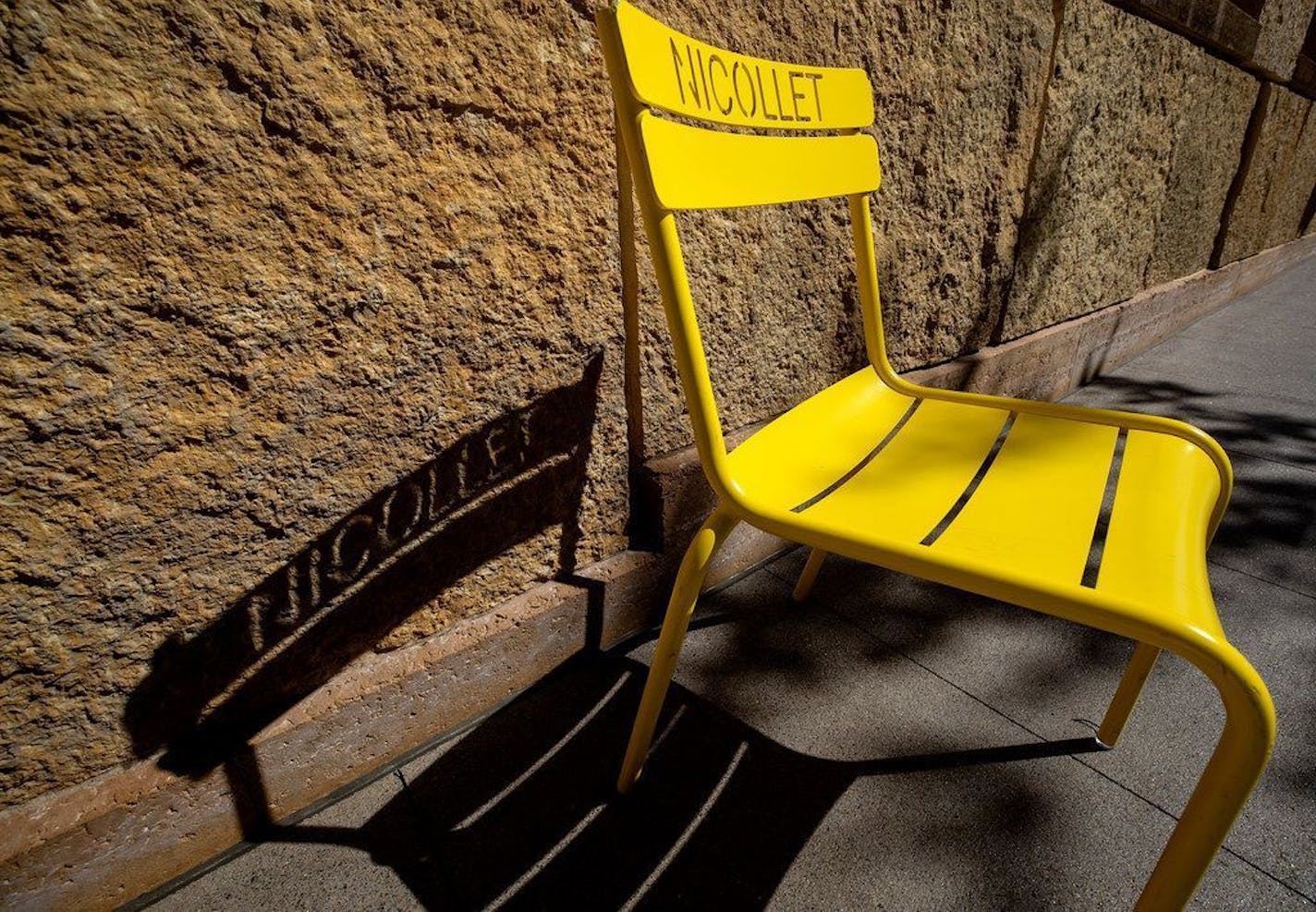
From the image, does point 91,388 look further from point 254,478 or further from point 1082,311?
point 1082,311

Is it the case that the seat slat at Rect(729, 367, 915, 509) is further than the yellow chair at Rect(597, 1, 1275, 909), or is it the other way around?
the seat slat at Rect(729, 367, 915, 509)

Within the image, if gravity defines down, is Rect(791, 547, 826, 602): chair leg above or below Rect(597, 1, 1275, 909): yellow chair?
below

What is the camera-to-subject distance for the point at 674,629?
3.17ft

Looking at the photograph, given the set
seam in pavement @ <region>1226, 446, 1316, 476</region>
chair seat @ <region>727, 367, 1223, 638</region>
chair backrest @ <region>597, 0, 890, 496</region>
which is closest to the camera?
chair seat @ <region>727, 367, 1223, 638</region>

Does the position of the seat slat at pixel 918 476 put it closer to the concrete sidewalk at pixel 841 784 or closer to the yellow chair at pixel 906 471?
the yellow chair at pixel 906 471

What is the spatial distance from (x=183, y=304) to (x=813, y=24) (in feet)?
4.52

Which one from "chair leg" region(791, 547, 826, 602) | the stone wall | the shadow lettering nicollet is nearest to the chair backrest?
the stone wall

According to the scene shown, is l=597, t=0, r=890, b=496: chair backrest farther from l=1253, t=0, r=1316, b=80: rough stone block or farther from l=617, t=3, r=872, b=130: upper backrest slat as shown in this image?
l=1253, t=0, r=1316, b=80: rough stone block

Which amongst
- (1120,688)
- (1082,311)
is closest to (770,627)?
(1120,688)

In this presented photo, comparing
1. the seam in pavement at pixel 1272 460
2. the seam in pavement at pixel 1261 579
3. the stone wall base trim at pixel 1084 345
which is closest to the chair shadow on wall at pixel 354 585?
the stone wall base trim at pixel 1084 345

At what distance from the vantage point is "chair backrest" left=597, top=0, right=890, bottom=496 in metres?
0.80

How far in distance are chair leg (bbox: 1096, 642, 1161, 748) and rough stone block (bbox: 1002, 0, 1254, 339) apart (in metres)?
1.67

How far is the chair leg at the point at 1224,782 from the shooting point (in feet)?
1.88

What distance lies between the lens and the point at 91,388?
782 millimetres
